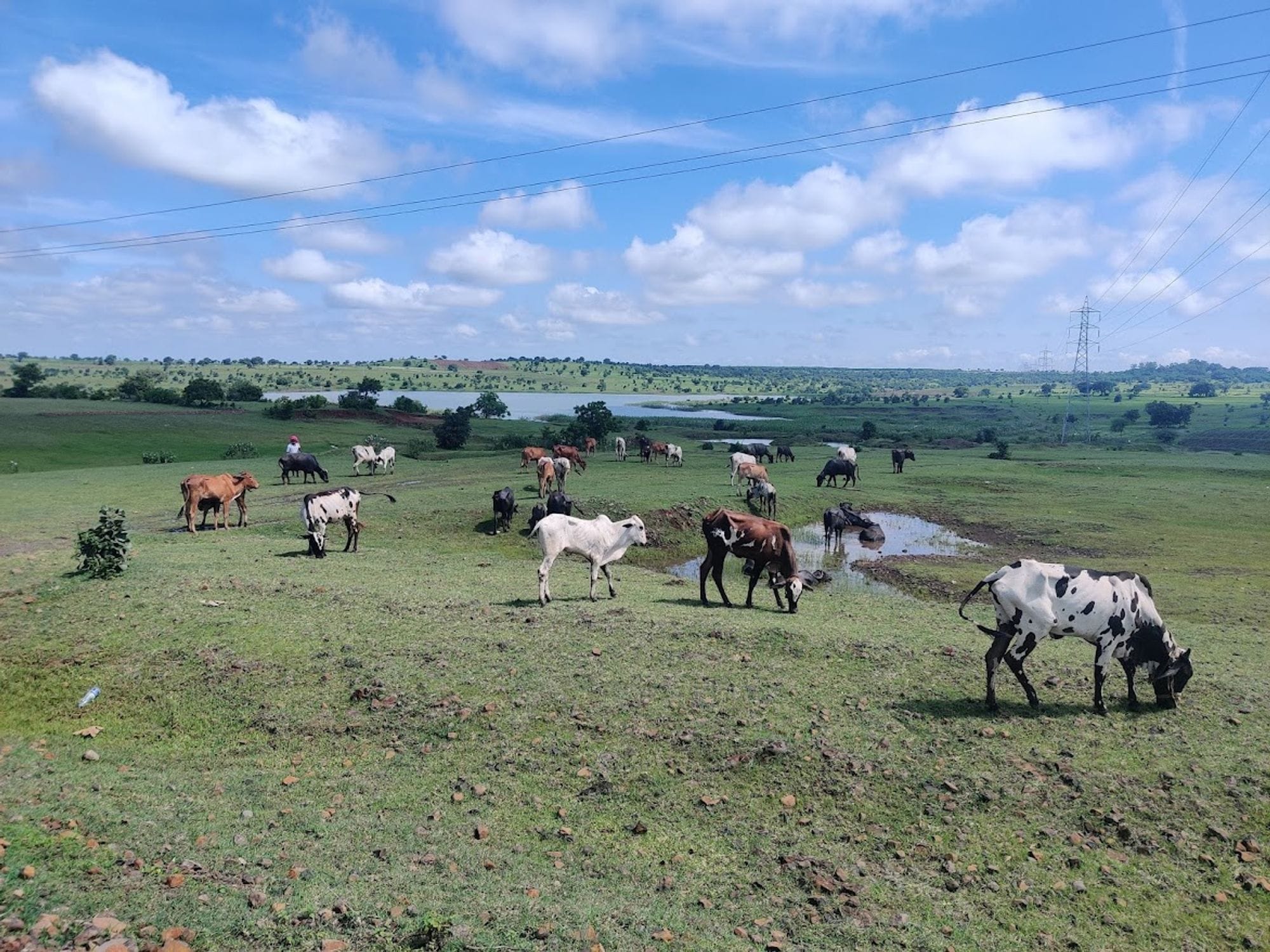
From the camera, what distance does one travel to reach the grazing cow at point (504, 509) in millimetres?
27922

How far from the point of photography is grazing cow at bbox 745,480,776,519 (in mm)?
34969

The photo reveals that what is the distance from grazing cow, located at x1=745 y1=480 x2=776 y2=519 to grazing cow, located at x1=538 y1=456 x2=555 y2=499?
29.4 feet

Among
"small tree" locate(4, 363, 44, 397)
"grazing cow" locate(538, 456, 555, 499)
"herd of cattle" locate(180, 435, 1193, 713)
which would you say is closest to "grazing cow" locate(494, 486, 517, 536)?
"herd of cattle" locate(180, 435, 1193, 713)

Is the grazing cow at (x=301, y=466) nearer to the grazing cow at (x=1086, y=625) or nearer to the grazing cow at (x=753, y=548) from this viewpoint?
the grazing cow at (x=753, y=548)

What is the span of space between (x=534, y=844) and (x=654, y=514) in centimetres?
2230

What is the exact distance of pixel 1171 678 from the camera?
1215 cm

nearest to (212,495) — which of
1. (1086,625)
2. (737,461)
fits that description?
(737,461)

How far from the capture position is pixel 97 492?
3397 cm

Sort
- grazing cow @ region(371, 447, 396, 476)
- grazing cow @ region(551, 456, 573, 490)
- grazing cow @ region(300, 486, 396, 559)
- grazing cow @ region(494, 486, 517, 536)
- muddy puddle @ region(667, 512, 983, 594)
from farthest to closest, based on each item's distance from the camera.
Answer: grazing cow @ region(371, 447, 396, 476) → grazing cow @ region(551, 456, 573, 490) → grazing cow @ region(494, 486, 517, 536) → muddy puddle @ region(667, 512, 983, 594) → grazing cow @ region(300, 486, 396, 559)

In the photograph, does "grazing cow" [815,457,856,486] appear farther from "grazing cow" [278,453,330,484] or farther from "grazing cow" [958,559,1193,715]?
"grazing cow" [958,559,1193,715]

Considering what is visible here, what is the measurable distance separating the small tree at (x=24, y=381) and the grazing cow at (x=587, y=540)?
296 feet

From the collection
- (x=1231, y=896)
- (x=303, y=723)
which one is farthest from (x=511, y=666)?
(x=1231, y=896)

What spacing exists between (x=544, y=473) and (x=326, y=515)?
38.9 feet

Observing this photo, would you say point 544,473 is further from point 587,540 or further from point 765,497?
point 587,540
